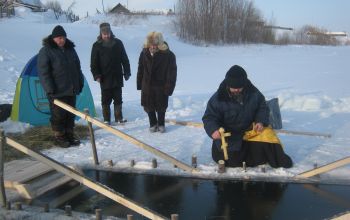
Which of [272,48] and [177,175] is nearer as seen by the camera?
[177,175]

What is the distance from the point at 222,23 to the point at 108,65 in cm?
2607

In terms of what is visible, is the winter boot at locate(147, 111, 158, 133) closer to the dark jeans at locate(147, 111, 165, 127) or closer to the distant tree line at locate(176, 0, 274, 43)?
the dark jeans at locate(147, 111, 165, 127)

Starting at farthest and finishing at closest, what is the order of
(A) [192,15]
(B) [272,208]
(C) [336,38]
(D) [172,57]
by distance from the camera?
(C) [336,38] → (A) [192,15] → (D) [172,57] → (B) [272,208]

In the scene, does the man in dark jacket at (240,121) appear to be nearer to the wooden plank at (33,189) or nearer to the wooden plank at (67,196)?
the wooden plank at (67,196)

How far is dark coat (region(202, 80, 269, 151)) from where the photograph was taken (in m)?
4.92

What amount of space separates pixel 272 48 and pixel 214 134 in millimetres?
28411

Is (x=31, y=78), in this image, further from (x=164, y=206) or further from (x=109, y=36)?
(x=164, y=206)

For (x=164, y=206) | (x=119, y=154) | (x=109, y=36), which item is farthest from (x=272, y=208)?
(x=109, y=36)

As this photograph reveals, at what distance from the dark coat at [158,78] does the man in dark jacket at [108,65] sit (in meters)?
0.65

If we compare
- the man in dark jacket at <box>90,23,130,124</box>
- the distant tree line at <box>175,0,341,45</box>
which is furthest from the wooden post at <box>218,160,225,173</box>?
the distant tree line at <box>175,0,341,45</box>

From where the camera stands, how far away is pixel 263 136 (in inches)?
191

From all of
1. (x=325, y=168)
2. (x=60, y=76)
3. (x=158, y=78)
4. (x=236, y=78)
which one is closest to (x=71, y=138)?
(x=60, y=76)

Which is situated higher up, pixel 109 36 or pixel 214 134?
pixel 109 36

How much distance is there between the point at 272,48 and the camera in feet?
105
